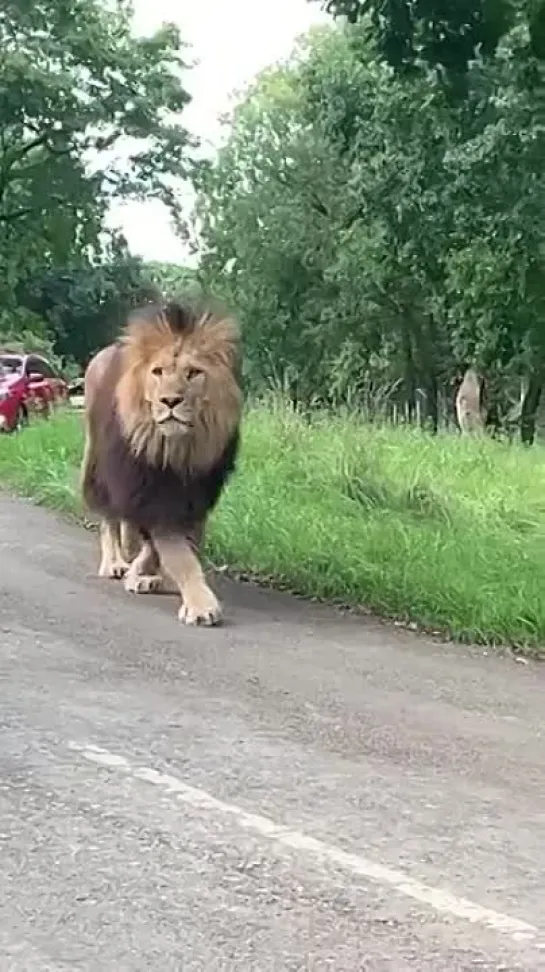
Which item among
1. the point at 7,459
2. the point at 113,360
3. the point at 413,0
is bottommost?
the point at 7,459

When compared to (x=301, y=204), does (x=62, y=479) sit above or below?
below

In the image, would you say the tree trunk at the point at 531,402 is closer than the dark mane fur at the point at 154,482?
No

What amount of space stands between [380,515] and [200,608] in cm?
497

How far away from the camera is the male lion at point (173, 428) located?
30.5 ft

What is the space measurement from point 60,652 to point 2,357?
24.4m

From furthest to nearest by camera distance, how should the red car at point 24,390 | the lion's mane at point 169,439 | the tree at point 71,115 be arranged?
the tree at point 71,115 < the red car at point 24,390 < the lion's mane at point 169,439

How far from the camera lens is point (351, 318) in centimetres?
4525

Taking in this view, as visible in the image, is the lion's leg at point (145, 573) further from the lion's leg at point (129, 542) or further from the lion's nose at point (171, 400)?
the lion's nose at point (171, 400)

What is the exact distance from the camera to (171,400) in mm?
9227

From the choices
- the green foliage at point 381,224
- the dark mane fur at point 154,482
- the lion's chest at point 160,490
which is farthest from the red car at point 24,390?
the lion's chest at point 160,490

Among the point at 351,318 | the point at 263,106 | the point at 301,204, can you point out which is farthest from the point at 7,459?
the point at 263,106

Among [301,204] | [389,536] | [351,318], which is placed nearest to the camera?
[389,536]

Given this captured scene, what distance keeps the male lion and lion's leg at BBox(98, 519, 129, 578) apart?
0.55m

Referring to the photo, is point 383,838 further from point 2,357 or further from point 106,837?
point 2,357
